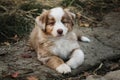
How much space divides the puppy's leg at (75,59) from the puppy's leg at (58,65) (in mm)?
123

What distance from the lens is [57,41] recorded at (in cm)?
607

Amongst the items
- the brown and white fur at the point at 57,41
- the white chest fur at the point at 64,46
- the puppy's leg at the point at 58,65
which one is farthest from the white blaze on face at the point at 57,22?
the puppy's leg at the point at 58,65

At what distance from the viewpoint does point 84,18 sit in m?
8.52

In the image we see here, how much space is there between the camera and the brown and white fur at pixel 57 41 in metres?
5.82

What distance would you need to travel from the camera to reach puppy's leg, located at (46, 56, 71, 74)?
5723mm

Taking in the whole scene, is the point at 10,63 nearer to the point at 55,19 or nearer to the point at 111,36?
the point at 55,19

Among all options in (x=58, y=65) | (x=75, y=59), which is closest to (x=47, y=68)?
(x=58, y=65)

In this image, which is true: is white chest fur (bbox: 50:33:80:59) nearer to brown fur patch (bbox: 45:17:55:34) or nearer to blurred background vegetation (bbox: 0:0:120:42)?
brown fur patch (bbox: 45:17:55:34)

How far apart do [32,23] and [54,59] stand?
7.24 feet

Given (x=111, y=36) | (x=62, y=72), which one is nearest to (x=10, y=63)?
(x=62, y=72)

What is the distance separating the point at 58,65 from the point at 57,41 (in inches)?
17.6

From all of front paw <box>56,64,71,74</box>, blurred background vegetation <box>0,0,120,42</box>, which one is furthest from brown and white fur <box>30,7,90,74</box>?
blurred background vegetation <box>0,0,120,42</box>

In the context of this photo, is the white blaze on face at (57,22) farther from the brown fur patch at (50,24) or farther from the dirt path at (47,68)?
the dirt path at (47,68)

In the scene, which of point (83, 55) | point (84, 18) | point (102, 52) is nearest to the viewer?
point (83, 55)
